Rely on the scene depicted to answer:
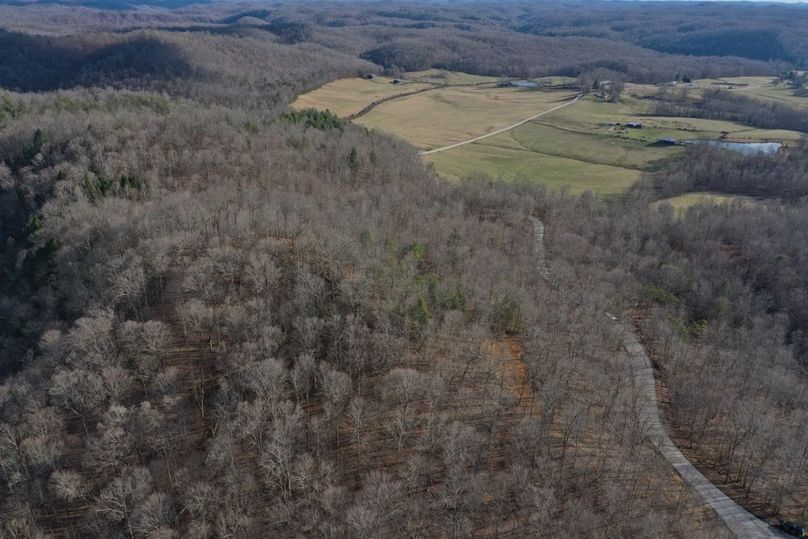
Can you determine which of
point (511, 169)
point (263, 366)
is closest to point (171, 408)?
point (263, 366)

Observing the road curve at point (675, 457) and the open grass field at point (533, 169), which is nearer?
the road curve at point (675, 457)

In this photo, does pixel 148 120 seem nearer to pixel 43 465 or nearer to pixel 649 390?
pixel 43 465

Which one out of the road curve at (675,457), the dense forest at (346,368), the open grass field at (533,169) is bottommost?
the road curve at (675,457)

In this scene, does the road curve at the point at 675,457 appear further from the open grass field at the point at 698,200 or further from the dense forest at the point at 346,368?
the open grass field at the point at 698,200

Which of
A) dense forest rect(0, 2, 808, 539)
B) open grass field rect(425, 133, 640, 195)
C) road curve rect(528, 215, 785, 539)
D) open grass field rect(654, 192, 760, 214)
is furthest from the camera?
open grass field rect(425, 133, 640, 195)

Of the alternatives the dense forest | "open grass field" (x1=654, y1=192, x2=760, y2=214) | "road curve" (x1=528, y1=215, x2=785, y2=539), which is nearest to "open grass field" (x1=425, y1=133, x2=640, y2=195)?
"open grass field" (x1=654, y1=192, x2=760, y2=214)

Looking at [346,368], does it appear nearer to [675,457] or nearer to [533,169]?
[675,457]

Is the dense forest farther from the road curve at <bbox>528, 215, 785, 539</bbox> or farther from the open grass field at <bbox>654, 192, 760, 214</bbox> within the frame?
the open grass field at <bbox>654, 192, 760, 214</bbox>

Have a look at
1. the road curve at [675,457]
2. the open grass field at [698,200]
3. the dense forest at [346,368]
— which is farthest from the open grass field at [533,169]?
the road curve at [675,457]
